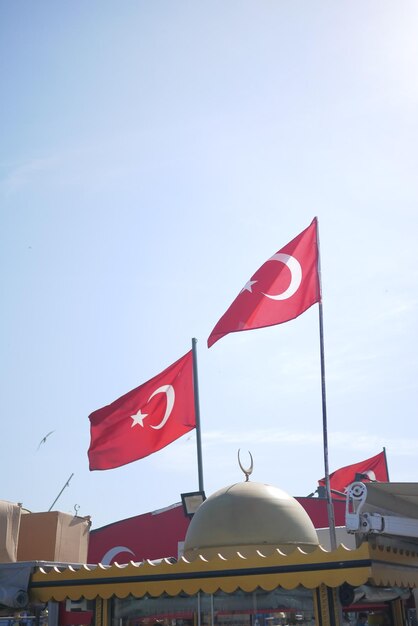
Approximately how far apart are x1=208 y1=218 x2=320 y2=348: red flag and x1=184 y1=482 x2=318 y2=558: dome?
3587mm

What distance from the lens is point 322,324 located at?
15820 millimetres

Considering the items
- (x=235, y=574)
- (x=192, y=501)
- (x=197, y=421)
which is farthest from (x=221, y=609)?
(x=197, y=421)

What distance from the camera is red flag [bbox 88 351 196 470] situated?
1828cm

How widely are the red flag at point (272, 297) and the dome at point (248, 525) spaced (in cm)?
359

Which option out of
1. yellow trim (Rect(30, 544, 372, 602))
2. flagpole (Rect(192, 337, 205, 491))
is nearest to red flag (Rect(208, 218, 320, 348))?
flagpole (Rect(192, 337, 205, 491))

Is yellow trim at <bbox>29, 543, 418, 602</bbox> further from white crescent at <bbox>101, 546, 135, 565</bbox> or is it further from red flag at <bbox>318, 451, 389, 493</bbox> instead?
white crescent at <bbox>101, 546, 135, 565</bbox>

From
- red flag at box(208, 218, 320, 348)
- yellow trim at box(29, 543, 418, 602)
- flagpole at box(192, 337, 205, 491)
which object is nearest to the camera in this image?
yellow trim at box(29, 543, 418, 602)

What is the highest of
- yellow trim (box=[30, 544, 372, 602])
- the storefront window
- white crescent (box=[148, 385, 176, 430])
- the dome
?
white crescent (box=[148, 385, 176, 430])

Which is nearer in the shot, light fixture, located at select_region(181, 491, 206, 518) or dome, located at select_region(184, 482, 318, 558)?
dome, located at select_region(184, 482, 318, 558)

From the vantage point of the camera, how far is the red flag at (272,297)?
15617 millimetres

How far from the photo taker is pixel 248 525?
524 inches

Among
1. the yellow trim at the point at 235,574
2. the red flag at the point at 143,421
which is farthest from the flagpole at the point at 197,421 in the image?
the yellow trim at the point at 235,574

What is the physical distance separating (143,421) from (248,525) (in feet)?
18.9

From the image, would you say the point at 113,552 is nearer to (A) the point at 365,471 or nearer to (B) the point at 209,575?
(A) the point at 365,471
